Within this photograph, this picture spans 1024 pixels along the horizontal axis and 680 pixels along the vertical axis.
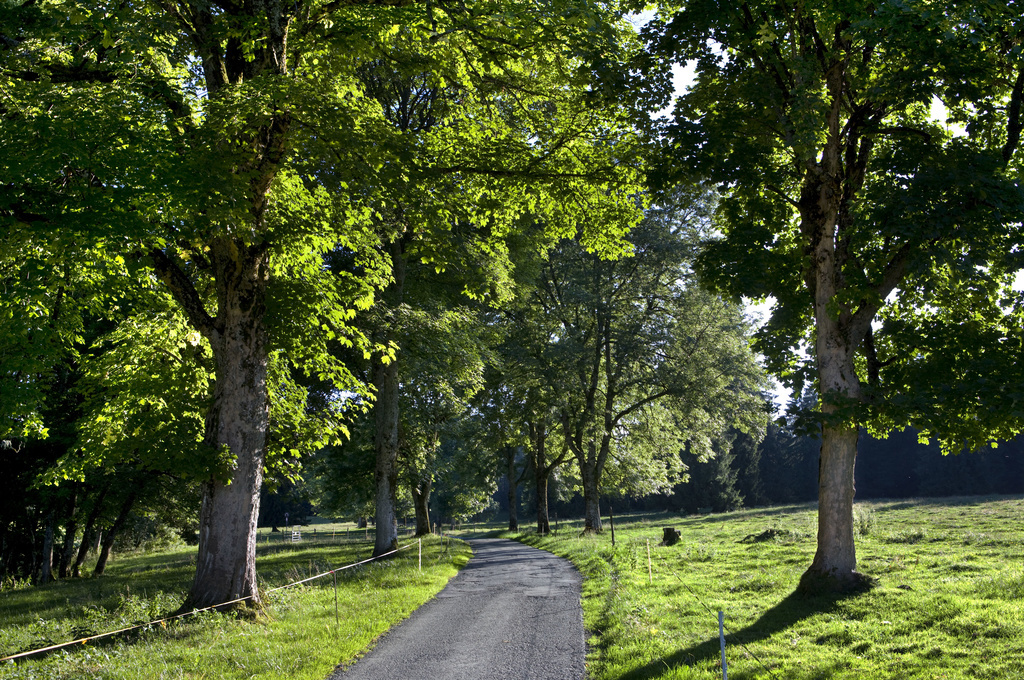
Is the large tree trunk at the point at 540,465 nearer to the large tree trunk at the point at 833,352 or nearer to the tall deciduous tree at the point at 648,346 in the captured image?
the tall deciduous tree at the point at 648,346

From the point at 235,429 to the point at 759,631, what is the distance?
8.85 meters

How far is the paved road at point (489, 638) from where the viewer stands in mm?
7973

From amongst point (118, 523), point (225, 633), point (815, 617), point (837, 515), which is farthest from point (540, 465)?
point (225, 633)

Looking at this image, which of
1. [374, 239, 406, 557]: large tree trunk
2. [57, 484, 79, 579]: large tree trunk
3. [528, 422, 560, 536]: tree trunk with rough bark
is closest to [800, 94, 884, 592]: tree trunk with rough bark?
[374, 239, 406, 557]: large tree trunk

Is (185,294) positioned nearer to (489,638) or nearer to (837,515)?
(489,638)

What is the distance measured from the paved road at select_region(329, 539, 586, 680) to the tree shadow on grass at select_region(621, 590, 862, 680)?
918 millimetres

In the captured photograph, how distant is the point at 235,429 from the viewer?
1077 centimetres

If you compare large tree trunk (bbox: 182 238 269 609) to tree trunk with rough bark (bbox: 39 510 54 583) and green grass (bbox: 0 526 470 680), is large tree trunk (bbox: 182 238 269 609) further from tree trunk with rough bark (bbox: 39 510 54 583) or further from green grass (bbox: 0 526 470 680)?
tree trunk with rough bark (bbox: 39 510 54 583)

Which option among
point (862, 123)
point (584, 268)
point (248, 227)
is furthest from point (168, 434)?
point (584, 268)

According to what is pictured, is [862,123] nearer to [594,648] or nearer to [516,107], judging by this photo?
[516,107]

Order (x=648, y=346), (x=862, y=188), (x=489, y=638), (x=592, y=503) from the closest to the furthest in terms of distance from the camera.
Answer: (x=489, y=638), (x=862, y=188), (x=648, y=346), (x=592, y=503)

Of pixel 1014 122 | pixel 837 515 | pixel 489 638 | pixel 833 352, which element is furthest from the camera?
pixel 833 352

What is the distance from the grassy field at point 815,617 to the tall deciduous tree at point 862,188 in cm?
148

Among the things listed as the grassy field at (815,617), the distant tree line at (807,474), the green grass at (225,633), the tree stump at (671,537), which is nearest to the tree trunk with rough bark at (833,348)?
the grassy field at (815,617)
